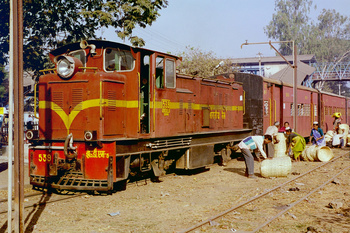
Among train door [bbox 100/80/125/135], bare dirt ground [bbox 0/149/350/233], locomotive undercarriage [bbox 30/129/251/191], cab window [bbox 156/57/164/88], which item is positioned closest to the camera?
bare dirt ground [bbox 0/149/350/233]

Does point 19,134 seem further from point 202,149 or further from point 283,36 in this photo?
point 283,36

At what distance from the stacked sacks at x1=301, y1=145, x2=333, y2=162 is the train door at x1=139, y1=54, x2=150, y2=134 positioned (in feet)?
27.6

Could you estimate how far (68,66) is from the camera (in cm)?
868

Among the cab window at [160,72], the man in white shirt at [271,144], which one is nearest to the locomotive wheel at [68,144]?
the cab window at [160,72]

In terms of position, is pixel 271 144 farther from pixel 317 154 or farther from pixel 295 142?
pixel 317 154

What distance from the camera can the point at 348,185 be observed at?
33.7 ft

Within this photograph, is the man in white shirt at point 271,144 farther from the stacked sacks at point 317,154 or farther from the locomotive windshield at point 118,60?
the locomotive windshield at point 118,60

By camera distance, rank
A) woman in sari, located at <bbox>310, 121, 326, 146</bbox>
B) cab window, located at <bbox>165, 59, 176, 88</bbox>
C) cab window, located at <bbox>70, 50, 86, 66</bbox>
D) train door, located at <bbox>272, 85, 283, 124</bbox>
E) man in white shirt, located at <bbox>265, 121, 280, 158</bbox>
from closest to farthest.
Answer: cab window, located at <bbox>70, 50, 86, 66</bbox>, cab window, located at <bbox>165, 59, 176, 88</bbox>, man in white shirt, located at <bbox>265, 121, 280, 158</bbox>, woman in sari, located at <bbox>310, 121, 326, 146</bbox>, train door, located at <bbox>272, 85, 283, 124</bbox>

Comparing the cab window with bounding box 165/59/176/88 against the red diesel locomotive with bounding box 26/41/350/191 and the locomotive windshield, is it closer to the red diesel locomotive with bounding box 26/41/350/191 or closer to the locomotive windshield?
the red diesel locomotive with bounding box 26/41/350/191

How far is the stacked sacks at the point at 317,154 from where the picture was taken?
1510 cm

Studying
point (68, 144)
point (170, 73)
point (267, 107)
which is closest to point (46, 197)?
point (68, 144)

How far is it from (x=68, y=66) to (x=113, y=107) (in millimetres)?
1401

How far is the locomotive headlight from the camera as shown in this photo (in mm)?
8625

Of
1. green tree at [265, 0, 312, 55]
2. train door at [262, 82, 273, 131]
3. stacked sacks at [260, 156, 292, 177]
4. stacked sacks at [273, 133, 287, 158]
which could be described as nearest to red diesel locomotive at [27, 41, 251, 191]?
stacked sacks at [260, 156, 292, 177]
